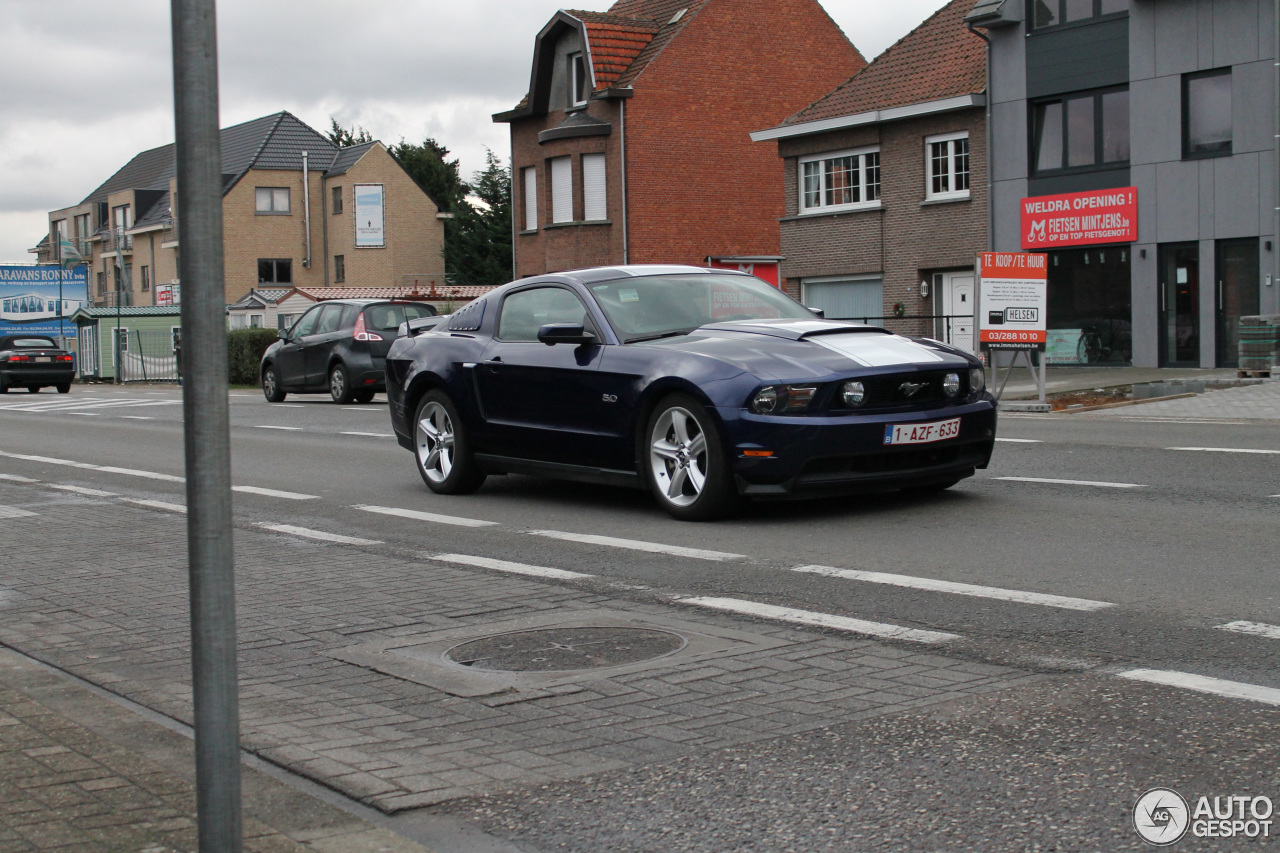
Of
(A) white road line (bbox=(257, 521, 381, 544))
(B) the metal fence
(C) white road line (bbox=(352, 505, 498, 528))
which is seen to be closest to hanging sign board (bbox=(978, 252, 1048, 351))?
(C) white road line (bbox=(352, 505, 498, 528))

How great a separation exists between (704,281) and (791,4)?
119 ft

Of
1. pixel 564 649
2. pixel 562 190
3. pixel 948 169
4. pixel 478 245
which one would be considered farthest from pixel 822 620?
pixel 478 245

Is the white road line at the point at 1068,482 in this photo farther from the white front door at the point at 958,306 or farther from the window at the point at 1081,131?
the white front door at the point at 958,306

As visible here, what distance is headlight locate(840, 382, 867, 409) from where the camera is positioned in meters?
8.24

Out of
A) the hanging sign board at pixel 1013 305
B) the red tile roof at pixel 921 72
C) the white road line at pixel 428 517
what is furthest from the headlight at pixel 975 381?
the red tile roof at pixel 921 72

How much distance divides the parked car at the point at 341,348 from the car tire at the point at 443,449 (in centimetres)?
1290

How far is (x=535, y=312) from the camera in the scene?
1006 centimetres

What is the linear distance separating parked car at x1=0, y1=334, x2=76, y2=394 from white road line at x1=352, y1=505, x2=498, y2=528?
30.5 m

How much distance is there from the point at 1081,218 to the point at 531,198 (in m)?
18.7

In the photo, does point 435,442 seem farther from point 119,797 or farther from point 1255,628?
point 119,797

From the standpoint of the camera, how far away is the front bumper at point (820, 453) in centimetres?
811

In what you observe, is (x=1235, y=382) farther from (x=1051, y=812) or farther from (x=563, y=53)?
(x=563, y=53)

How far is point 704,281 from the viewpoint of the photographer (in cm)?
983

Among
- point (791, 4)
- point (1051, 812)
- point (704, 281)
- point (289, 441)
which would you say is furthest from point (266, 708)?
point (791, 4)
